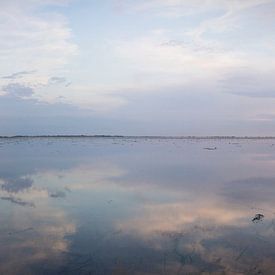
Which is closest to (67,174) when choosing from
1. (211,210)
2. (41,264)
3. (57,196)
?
(57,196)

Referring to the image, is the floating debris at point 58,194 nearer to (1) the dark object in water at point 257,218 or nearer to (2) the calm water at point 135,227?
(2) the calm water at point 135,227

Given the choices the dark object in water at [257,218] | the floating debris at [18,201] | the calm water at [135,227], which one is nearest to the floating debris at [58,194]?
the calm water at [135,227]

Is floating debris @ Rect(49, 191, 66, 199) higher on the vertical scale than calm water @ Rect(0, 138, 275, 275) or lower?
higher

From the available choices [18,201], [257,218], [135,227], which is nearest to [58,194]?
[18,201]

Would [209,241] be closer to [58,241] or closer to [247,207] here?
[58,241]

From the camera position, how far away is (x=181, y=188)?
1722 cm

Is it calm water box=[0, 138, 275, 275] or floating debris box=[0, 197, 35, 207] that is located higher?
floating debris box=[0, 197, 35, 207]

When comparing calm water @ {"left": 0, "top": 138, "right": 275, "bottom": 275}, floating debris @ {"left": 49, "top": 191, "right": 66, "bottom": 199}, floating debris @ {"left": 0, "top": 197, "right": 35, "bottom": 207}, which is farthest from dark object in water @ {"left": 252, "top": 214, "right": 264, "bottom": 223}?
floating debris @ {"left": 0, "top": 197, "right": 35, "bottom": 207}

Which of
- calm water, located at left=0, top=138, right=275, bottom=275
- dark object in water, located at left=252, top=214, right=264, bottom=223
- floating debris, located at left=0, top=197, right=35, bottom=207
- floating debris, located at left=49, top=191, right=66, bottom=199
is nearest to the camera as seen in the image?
calm water, located at left=0, top=138, right=275, bottom=275

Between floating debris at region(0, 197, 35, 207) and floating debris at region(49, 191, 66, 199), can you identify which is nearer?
floating debris at region(0, 197, 35, 207)

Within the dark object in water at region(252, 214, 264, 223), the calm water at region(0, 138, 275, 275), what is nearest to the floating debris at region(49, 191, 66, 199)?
the calm water at region(0, 138, 275, 275)

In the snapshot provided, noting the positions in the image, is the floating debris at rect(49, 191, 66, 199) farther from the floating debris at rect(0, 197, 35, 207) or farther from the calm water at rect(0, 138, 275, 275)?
the floating debris at rect(0, 197, 35, 207)

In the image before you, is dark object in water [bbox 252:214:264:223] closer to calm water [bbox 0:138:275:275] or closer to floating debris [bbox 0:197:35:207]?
calm water [bbox 0:138:275:275]

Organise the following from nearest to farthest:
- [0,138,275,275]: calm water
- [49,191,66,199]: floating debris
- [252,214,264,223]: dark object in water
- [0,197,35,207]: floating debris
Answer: [0,138,275,275]: calm water
[252,214,264,223]: dark object in water
[0,197,35,207]: floating debris
[49,191,66,199]: floating debris
